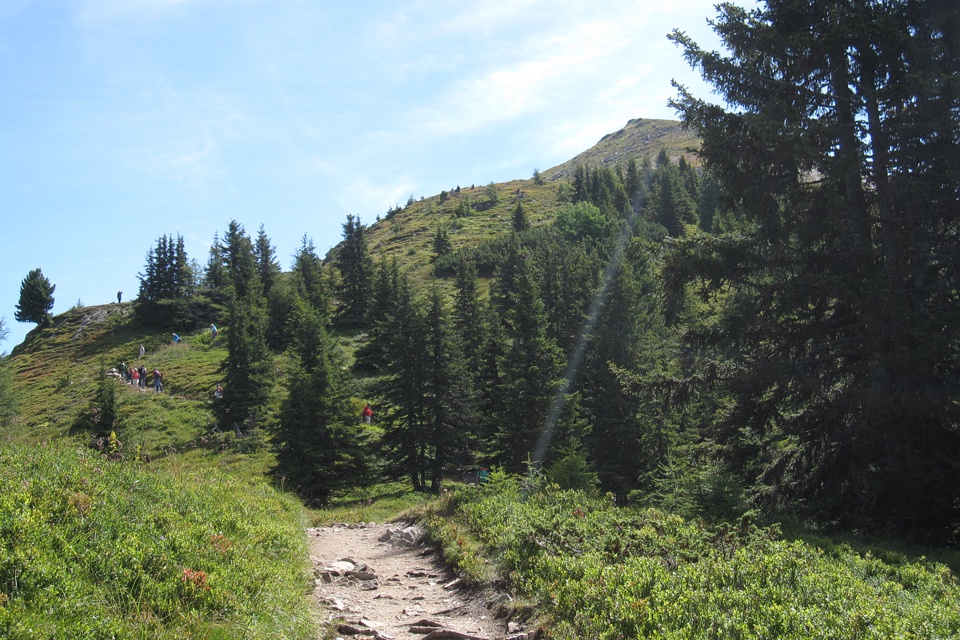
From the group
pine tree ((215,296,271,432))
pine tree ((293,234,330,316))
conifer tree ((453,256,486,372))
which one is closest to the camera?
conifer tree ((453,256,486,372))

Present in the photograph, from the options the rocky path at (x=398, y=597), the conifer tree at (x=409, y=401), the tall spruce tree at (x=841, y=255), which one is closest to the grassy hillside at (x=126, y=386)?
the conifer tree at (x=409, y=401)

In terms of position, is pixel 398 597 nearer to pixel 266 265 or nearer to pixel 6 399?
pixel 6 399

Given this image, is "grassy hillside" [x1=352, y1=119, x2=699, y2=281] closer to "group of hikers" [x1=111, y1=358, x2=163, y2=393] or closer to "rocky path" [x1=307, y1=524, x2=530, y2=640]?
"group of hikers" [x1=111, y1=358, x2=163, y2=393]

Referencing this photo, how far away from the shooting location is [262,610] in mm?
5773

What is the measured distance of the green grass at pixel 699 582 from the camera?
4457 mm

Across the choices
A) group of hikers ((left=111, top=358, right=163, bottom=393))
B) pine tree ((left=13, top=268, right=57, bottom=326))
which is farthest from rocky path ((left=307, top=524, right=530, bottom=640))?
pine tree ((left=13, top=268, right=57, bottom=326))

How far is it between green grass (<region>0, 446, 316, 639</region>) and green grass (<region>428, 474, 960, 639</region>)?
2.91 m

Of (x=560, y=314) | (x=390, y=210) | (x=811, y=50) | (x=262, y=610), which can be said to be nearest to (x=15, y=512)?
(x=262, y=610)

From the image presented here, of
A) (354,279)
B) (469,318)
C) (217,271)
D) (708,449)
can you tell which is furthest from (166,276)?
(708,449)

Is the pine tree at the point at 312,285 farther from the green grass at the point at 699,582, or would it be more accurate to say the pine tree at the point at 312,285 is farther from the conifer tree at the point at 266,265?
the green grass at the point at 699,582

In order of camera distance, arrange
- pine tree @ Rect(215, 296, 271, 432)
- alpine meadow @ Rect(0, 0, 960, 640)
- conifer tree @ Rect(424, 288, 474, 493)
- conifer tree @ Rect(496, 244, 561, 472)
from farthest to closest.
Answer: pine tree @ Rect(215, 296, 271, 432), conifer tree @ Rect(424, 288, 474, 493), conifer tree @ Rect(496, 244, 561, 472), alpine meadow @ Rect(0, 0, 960, 640)

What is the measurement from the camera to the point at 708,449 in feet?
44.0

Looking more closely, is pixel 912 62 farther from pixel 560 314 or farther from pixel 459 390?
pixel 560 314

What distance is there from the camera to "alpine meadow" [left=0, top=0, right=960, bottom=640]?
511 cm
